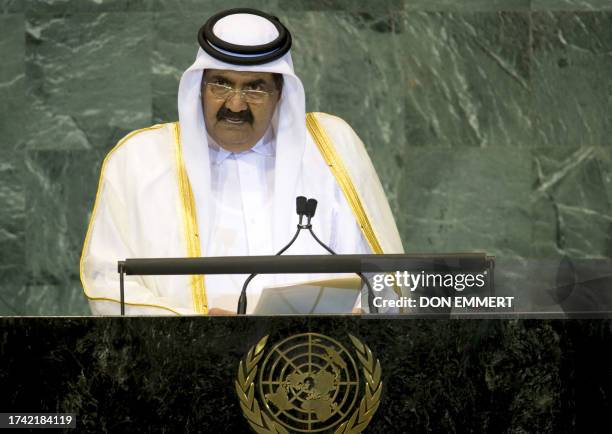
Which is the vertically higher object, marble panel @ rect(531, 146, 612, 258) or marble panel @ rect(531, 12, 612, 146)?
marble panel @ rect(531, 12, 612, 146)

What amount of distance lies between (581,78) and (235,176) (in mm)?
2332

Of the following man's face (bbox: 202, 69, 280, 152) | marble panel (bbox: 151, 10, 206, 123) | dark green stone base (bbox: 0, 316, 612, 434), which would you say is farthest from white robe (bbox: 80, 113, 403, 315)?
marble panel (bbox: 151, 10, 206, 123)

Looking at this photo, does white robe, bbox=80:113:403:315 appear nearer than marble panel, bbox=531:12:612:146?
Yes

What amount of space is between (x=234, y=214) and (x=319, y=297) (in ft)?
3.78

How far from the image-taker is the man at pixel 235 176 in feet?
14.3

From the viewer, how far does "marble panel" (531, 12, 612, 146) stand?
20.5 feet

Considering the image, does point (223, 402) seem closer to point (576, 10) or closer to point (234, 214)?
point (234, 214)

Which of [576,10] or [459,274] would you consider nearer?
[459,274]

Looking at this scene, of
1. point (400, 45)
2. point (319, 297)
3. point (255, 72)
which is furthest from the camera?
point (400, 45)

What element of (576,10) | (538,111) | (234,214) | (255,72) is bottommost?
(234,214)

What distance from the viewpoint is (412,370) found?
2943 mm

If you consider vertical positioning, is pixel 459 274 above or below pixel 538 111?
below

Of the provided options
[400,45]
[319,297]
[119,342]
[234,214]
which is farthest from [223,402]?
[400,45]

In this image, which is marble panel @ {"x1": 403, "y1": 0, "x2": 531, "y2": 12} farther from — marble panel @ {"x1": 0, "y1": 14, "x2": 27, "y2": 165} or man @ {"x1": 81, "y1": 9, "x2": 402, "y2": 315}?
marble panel @ {"x1": 0, "y1": 14, "x2": 27, "y2": 165}
